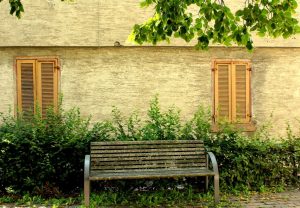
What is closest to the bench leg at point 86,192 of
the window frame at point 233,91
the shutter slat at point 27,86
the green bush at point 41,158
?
the green bush at point 41,158

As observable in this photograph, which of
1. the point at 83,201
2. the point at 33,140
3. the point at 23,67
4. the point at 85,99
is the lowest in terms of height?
the point at 83,201

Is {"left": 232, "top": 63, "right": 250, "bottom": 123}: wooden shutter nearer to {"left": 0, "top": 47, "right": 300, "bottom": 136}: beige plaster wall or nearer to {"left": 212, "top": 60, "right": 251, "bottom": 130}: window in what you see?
{"left": 212, "top": 60, "right": 251, "bottom": 130}: window

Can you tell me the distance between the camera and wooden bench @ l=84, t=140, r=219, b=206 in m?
7.21

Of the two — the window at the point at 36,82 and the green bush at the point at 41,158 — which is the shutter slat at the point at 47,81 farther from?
the green bush at the point at 41,158

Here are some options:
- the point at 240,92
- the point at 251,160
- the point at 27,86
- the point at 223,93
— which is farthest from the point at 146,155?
the point at 27,86

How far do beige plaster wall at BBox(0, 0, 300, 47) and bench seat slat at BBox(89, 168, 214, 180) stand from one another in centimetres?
424

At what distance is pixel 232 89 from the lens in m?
10.9

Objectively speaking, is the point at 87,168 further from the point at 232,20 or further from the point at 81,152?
the point at 232,20

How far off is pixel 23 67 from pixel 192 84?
4256mm

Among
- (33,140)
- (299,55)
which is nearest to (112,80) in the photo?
(33,140)

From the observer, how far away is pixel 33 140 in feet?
24.8

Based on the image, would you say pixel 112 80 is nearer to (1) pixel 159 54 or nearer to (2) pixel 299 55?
(1) pixel 159 54

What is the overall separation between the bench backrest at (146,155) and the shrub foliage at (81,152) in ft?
1.33

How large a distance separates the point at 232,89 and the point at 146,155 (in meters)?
4.20
